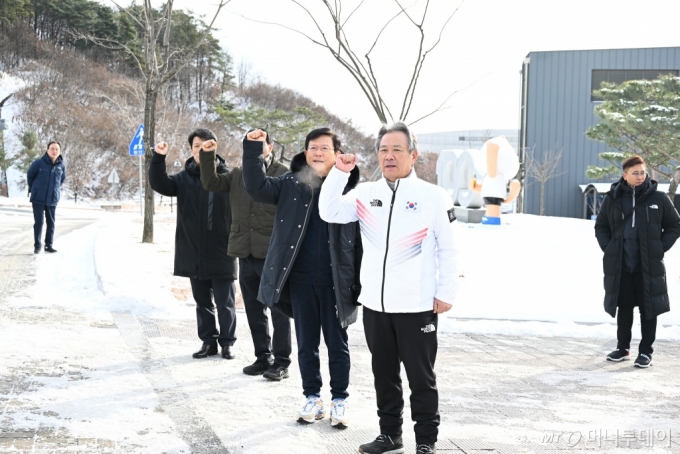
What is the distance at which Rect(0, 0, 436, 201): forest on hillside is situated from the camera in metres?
46.3

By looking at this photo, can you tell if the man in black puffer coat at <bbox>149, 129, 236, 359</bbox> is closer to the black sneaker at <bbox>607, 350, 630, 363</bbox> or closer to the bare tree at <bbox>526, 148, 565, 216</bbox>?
the black sneaker at <bbox>607, 350, 630, 363</bbox>

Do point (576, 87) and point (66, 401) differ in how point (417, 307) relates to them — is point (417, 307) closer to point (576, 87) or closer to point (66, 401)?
point (66, 401)

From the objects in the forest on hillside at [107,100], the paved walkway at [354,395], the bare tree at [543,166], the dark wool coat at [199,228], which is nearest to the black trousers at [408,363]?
the paved walkway at [354,395]

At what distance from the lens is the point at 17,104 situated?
4891 cm

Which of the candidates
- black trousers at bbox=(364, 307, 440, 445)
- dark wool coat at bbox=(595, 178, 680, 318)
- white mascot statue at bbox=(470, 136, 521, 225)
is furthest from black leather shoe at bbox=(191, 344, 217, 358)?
white mascot statue at bbox=(470, 136, 521, 225)

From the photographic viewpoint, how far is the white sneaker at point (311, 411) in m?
4.13

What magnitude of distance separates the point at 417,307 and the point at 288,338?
1.93 metres

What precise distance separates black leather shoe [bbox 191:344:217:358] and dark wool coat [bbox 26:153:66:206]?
23.6ft

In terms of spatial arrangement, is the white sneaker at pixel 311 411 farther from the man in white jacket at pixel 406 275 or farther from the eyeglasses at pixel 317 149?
the eyeglasses at pixel 317 149

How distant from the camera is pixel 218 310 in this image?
5867 millimetres

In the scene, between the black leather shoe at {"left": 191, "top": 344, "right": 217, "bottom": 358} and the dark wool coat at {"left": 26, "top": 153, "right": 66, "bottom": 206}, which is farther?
the dark wool coat at {"left": 26, "top": 153, "right": 66, "bottom": 206}

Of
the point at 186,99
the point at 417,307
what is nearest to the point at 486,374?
the point at 417,307

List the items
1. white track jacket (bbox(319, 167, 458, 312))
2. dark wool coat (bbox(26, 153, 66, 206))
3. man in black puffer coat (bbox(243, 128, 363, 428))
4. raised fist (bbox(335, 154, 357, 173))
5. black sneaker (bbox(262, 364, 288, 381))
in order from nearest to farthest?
white track jacket (bbox(319, 167, 458, 312)), raised fist (bbox(335, 154, 357, 173)), man in black puffer coat (bbox(243, 128, 363, 428)), black sneaker (bbox(262, 364, 288, 381)), dark wool coat (bbox(26, 153, 66, 206))

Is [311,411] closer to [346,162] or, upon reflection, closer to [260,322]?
[260,322]
